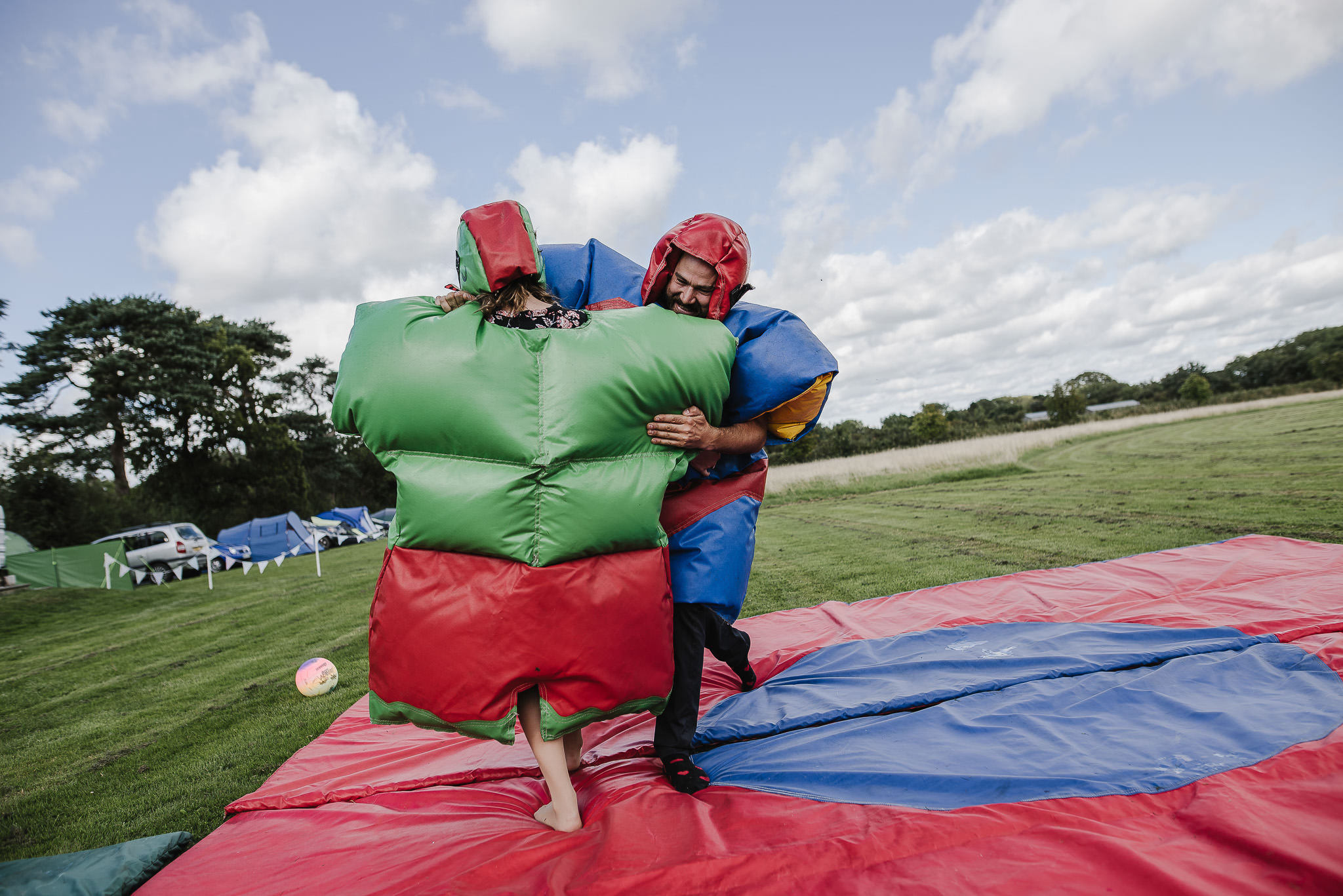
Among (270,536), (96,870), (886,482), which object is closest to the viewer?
(96,870)

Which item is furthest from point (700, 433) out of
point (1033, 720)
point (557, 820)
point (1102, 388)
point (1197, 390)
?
point (1102, 388)

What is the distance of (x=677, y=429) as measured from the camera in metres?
2.09

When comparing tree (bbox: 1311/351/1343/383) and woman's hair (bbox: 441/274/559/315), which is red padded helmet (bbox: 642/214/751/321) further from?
tree (bbox: 1311/351/1343/383)

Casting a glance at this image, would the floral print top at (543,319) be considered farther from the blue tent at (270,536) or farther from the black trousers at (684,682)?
the blue tent at (270,536)

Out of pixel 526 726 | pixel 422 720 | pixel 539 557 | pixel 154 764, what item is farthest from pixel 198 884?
pixel 154 764

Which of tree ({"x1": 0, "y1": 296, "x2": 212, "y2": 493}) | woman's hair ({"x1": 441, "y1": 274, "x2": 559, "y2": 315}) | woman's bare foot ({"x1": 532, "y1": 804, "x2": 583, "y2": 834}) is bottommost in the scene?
woman's bare foot ({"x1": 532, "y1": 804, "x2": 583, "y2": 834})

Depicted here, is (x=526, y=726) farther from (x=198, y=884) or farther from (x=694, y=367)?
(x=694, y=367)

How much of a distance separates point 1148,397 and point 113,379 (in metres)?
79.3

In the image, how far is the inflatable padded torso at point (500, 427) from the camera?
1.88 meters

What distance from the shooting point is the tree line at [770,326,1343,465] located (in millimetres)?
38594

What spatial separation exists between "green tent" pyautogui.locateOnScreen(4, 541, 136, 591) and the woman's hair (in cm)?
1655

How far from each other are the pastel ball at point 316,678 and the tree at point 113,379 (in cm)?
2785

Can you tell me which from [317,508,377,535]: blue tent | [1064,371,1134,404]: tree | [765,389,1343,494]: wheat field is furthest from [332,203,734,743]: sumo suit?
[1064,371,1134,404]: tree

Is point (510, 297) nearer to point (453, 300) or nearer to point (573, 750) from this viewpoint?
point (453, 300)
